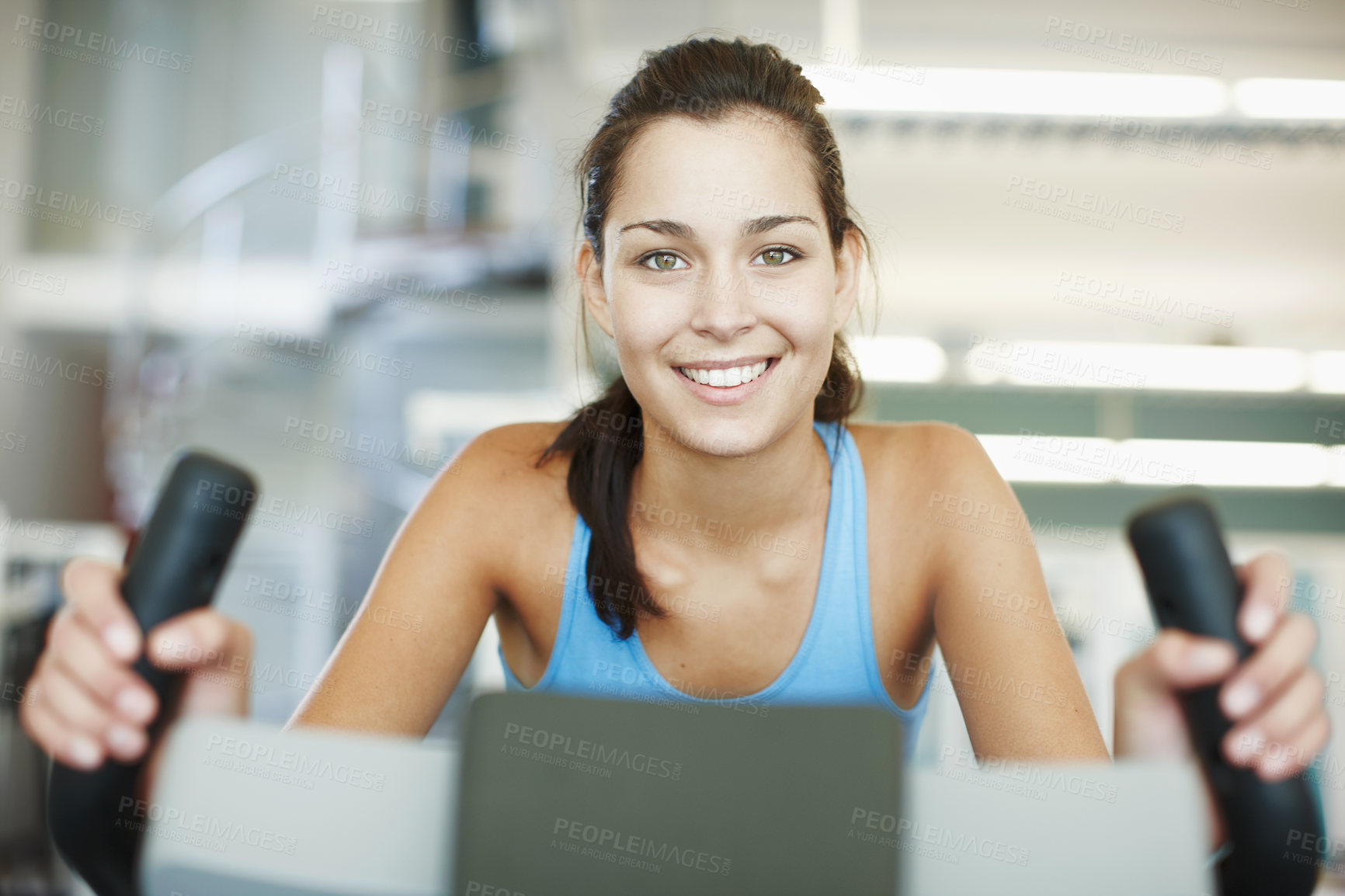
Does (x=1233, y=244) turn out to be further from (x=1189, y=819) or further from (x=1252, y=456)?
(x=1189, y=819)

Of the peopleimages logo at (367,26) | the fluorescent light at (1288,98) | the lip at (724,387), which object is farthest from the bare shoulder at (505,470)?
the peopleimages logo at (367,26)

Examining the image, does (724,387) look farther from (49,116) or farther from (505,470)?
(49,116)

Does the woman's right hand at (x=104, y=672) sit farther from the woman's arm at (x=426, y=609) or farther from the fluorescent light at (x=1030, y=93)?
the fluorescent light at (x=1030, y=93)

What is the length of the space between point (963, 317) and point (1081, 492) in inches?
39.2

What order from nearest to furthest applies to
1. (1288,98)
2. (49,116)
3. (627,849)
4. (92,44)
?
(627,849)
(1288,98)
(49,116)
(92,44)

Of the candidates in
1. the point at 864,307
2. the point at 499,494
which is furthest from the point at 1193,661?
the point at 864,307

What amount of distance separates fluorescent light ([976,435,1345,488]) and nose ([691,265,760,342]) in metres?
3.66

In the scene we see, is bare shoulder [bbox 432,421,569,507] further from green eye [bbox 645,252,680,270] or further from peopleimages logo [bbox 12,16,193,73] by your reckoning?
peopleimages logo [bbox 12,16,193,73]

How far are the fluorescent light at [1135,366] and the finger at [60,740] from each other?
453cm

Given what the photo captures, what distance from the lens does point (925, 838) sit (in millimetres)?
349

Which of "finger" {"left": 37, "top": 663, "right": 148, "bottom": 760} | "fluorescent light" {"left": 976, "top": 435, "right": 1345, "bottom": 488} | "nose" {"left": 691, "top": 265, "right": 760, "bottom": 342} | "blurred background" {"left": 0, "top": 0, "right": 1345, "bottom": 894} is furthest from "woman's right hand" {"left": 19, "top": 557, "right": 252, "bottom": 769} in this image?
"fluorescent light" {"left": 976, "top": 435, "right": 1345, "bottom": 488}

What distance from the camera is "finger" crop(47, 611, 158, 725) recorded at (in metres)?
0.46

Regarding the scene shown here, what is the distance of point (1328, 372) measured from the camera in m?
4.35

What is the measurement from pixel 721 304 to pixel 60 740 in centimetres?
54
